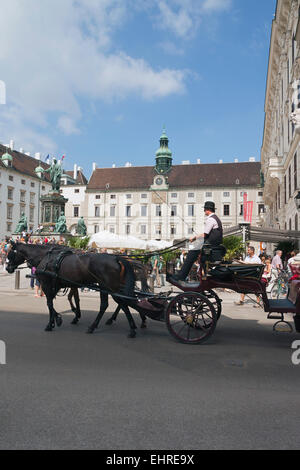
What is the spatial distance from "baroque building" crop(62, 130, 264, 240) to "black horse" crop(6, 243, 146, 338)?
67.1 meters

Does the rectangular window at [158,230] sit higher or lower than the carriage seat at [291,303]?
higher

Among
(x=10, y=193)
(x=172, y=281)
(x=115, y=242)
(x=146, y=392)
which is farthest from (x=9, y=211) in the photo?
(x=146, y=392)

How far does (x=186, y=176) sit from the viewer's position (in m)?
80.1

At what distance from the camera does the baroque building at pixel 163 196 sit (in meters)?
76.3

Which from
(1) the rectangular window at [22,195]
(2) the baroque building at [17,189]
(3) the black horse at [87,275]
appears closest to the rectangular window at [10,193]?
(2) the baroque building at [17,189]

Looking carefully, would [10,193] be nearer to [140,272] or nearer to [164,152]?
[164,152]

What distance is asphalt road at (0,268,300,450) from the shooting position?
9.91 ft

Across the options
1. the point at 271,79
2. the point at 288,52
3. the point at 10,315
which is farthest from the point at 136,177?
the point at 10,315

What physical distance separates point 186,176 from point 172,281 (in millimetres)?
75019

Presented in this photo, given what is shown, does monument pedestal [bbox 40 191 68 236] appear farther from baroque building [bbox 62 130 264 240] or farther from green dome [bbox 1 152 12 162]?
baroque building [bbox 62 130 264 240]

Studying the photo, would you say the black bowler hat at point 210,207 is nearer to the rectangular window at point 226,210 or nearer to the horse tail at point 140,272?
the horse tail at point 140,272

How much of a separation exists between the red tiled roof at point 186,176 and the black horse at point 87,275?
71927 mm
